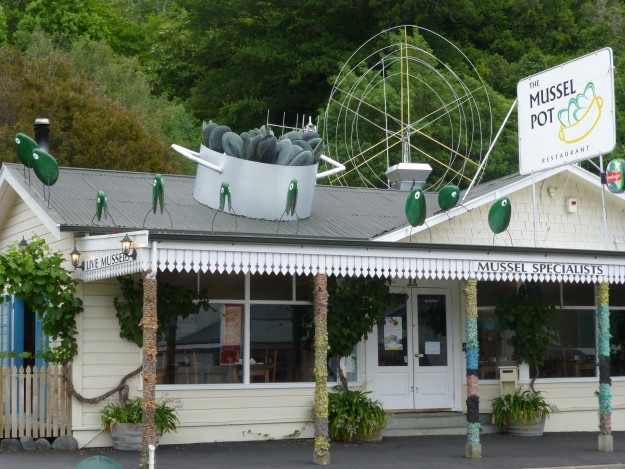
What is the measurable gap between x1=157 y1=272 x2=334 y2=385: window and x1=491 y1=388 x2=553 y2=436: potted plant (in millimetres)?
3162

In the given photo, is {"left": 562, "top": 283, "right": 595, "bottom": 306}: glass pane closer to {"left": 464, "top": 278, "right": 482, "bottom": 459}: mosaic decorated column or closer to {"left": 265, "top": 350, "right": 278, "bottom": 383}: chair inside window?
{"left": 464, "top": 278, "right": 482, "bottom": 459}: mosaic decorated column

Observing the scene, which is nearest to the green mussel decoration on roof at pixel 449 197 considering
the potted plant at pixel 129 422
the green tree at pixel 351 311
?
the green tree at pixel 351 311

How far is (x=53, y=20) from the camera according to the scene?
45.6 metres

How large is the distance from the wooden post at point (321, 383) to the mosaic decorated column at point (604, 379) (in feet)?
14.9

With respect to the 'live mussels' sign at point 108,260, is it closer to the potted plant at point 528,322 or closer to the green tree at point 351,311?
the green tree at point 351,311

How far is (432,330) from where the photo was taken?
1762 cm

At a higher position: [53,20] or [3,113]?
[53,20]

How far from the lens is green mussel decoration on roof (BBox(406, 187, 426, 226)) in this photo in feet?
49.3

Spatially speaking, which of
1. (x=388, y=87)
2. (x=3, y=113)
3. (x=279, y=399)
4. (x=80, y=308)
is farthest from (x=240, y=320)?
(x=3, y=113)

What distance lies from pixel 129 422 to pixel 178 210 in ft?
12.1

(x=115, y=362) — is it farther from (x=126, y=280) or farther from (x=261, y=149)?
(x=261, y=149)

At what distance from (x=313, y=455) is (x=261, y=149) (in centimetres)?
537

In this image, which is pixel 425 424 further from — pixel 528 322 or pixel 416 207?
pixel 416 207

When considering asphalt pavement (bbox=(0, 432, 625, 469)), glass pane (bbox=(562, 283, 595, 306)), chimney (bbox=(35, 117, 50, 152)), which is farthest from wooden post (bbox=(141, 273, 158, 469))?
glass pane (bbox=(562, 283, 595, 306))
